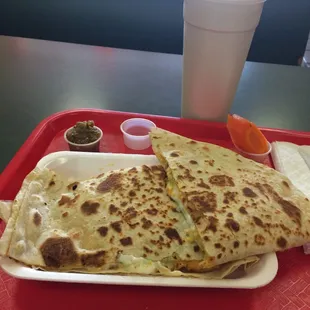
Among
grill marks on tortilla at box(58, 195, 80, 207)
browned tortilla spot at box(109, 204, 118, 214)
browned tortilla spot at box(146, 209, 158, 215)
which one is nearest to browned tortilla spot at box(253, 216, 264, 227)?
browned tortilla spot at box(146, 209, 158, 215)

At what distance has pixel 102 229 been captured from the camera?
912 millimetres

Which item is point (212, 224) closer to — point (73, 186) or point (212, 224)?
point (212, 224)

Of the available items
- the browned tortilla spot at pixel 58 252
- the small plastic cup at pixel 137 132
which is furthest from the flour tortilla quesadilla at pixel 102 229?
the small plastic cup at pixel 137 132

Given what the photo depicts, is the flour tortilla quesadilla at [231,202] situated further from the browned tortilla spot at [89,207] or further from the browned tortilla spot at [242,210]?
the browned tortilla spot at [89,207]

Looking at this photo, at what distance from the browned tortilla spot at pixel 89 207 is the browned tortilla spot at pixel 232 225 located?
A: 336mm

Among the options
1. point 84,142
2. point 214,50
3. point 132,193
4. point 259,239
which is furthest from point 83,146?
point 259,239

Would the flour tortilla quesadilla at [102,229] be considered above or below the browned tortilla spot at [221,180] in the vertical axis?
below

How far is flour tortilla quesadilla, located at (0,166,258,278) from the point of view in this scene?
0.84 meters

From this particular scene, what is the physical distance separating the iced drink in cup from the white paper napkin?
0.25 meters

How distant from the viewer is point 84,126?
49.8 inches

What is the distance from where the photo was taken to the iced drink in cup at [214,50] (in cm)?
112

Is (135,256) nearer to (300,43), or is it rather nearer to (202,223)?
(202,223)

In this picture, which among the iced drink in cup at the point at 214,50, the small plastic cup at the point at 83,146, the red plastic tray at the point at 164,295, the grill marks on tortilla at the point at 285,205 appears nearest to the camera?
the red plastic tray at the point at 164,295

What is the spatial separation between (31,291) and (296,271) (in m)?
0.67
